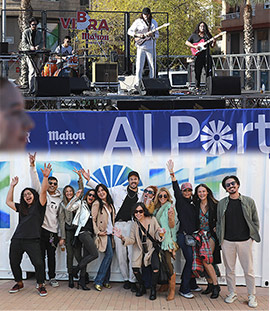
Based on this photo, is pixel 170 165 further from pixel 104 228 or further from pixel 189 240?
pixel 104 228

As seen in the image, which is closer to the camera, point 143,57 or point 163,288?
point 163,288

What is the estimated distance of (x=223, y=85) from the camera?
1351 centimetres

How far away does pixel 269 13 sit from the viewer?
166 feet

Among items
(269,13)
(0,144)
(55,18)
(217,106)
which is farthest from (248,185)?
(269,13)

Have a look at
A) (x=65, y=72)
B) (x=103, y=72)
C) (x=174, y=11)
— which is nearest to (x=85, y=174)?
(x=65, y=72)

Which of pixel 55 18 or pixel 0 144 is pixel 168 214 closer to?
pixel 0 144

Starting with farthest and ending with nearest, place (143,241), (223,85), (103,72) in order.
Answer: (103,72)
(223,85)
(143,241)

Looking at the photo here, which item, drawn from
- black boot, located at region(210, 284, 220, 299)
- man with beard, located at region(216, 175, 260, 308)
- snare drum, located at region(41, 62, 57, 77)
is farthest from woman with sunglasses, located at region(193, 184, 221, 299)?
snare drum, located at region(41, 62, 57, 77)

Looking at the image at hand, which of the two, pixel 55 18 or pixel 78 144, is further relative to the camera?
pixel 55 18

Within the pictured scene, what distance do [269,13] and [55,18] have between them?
17.5 m

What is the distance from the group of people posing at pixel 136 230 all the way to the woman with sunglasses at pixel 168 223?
13 millimetres

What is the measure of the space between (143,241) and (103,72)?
14.4 m

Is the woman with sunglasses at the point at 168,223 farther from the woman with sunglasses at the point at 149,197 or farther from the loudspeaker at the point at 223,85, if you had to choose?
the loudspeaker at the point at 223,85

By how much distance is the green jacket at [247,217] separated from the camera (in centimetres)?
769
